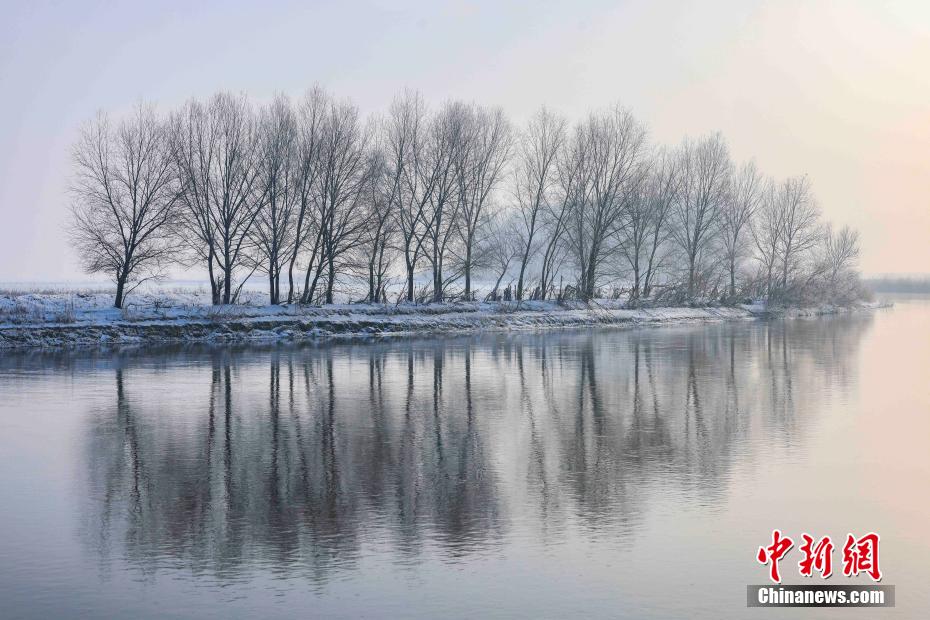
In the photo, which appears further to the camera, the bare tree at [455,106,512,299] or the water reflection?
the bare tree at [455,106,512,299]

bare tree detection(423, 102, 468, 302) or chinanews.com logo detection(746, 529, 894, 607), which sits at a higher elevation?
bare tree detection(423, 102, 468, 302)

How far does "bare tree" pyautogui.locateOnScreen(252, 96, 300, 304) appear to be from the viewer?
5194 cm

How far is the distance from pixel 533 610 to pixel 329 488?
15.8 feet

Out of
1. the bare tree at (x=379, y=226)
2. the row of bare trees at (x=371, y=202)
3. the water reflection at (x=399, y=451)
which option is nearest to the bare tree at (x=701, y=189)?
the row of bare trees at (x=371, y=202)

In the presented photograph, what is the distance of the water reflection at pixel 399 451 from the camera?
9.82 meters

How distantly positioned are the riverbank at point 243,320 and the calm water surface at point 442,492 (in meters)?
15.1

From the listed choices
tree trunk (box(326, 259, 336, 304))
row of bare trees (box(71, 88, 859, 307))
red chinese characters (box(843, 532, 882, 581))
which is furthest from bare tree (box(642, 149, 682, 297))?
red chinese characters (box(843, 532, 882, 581))

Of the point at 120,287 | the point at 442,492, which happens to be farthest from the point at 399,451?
the point at 120,287

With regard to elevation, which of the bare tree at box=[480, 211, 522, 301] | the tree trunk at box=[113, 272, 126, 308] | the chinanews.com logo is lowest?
the chinanews.com logo

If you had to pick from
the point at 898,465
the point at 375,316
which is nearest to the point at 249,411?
Result: the point at 898,465

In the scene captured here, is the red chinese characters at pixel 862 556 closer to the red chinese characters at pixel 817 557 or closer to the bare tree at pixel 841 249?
the red chinese characters at pixel 817 557

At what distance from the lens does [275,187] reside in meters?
52.2

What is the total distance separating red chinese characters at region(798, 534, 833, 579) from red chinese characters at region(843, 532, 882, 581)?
0.46 ft

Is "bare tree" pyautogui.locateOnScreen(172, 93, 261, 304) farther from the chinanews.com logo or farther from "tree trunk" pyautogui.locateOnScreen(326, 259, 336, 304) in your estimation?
the chinanews.com logo
